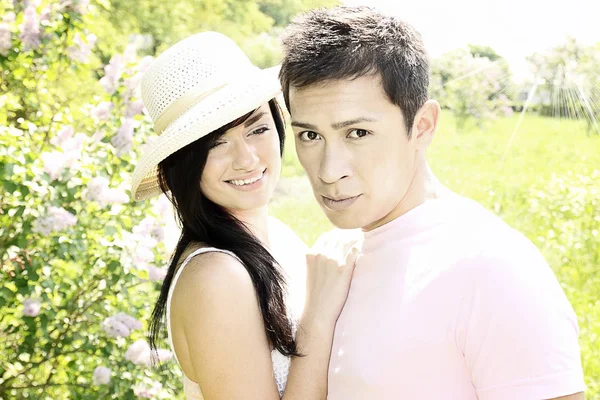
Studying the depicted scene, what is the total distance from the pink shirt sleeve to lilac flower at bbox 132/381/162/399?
82.5 inches

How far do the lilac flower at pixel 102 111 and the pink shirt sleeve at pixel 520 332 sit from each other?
230 centimetres

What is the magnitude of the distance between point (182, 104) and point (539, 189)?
506cm

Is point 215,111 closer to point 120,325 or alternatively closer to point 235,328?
point 235,328

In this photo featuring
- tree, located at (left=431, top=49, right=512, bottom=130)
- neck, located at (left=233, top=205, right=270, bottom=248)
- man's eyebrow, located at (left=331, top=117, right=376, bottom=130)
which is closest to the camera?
man's eyebrow, located at (left=331, top=117, right=376, bottom=130)

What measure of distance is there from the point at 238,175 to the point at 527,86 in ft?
18.9

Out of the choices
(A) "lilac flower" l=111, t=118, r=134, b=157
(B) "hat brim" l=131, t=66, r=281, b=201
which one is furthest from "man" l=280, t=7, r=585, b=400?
(A) "lilac flower" l=111, t=118, r=134, b=157

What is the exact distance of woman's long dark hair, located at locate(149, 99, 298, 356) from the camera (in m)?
1.80

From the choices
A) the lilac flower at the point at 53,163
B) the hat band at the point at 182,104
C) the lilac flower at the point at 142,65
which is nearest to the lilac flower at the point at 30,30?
the lilac flower at the point at 142,65

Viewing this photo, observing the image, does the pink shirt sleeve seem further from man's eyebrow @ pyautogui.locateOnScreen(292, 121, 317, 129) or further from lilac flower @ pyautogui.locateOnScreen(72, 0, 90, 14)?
lilac flower @ pyautogui.locateOnScreen(72, 0, 90, 14)

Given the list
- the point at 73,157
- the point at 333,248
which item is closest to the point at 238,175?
the point at 333,248

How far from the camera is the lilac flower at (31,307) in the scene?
Result: 3068 mm

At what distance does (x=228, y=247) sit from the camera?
188cm

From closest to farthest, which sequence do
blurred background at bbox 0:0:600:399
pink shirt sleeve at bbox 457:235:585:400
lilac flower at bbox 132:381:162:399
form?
pink shirt sleeve at bbox 457:235:585:400
blurred background at bbox 0:0:600:399
lilac flower at bbox 132:381:162:399

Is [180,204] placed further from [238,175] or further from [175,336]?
[175,336]
